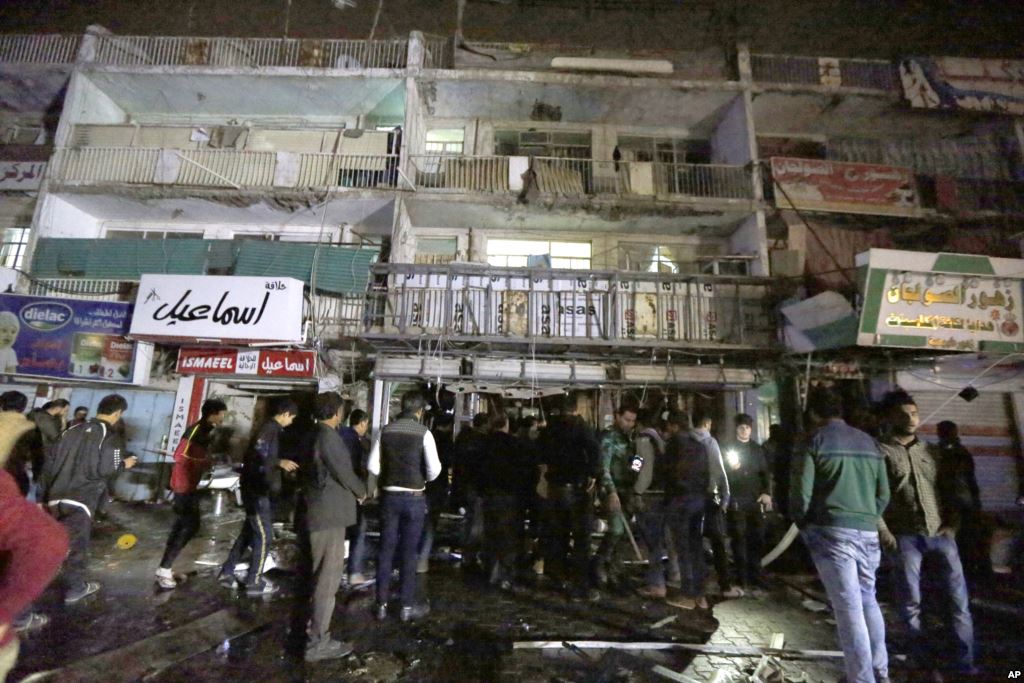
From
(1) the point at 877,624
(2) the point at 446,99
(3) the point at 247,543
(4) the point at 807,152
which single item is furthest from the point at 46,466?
(4) the point at 807,152

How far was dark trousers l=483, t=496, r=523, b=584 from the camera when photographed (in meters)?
5.54

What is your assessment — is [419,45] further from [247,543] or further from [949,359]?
[949,359]

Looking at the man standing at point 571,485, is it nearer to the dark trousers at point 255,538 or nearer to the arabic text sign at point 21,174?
the dark trousers at point 255,538

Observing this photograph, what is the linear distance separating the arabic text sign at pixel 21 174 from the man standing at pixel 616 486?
14966 millimetres

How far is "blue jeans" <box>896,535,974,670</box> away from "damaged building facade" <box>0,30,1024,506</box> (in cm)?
534

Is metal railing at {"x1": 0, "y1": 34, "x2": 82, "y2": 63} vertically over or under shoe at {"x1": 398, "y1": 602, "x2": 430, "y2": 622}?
over

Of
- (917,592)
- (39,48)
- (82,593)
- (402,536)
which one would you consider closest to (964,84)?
(917,592)

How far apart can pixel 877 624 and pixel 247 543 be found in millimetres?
5998

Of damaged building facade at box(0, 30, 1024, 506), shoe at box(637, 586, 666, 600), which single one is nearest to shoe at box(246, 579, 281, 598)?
shoe at box(637, 586, 666, 600)

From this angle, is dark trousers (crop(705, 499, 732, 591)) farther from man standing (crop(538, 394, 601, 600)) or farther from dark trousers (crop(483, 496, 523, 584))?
Answer: dark trousers (crop(483, 496, 523, 584))

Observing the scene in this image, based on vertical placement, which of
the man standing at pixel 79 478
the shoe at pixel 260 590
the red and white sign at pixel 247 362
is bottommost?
the shoe at pixel 260 590

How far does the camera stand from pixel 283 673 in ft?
11.3

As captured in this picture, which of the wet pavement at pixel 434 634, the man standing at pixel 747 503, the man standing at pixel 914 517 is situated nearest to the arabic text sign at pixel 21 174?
the wet pavement at pixel 434 634

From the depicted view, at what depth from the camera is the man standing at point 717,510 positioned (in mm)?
5383
